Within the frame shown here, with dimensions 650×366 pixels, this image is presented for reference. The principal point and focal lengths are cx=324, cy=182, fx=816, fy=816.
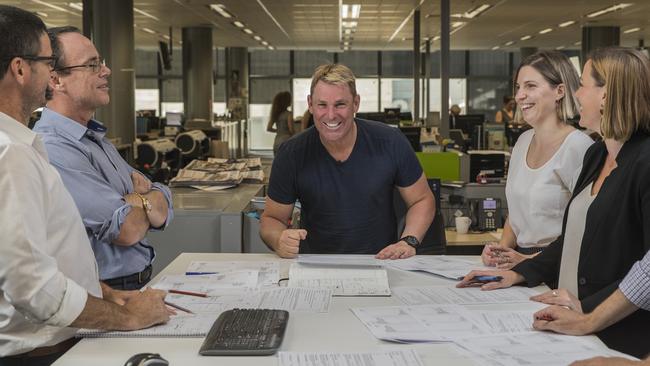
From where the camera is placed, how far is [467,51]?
27.8 meters

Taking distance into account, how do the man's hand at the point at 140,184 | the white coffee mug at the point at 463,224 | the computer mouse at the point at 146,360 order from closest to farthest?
the computer mouse at the point at 146,360 < the man's hand at the point at 140,184 < the white coffee mug at the point at 463,224

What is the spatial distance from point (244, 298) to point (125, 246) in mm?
604

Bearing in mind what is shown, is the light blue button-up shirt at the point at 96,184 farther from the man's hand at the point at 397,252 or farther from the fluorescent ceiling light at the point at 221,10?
the fluorescent ceiling light at the point at 221,10

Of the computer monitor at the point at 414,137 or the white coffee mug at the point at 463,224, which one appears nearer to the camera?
the white coffee mug at the point at 463,224

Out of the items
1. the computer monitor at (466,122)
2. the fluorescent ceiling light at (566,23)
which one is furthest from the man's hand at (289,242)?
the fluorescent ceiling light at (566,23)

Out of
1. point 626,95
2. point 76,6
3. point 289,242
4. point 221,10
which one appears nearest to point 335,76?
point 289,242

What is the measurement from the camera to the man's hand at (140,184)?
10.3ft

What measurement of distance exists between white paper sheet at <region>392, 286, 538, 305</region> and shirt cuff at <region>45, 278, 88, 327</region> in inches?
37.4

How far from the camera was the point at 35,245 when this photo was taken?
1844 mm

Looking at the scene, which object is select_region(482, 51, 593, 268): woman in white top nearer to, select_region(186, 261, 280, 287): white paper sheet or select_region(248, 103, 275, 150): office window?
select_region(186, 261, 280, 287): white paper sheet

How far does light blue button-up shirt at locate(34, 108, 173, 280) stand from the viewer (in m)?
2.71

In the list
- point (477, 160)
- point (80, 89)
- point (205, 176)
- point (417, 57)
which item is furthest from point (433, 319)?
point (417, 57)

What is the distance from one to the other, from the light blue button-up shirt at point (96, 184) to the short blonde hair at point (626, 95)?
1571 millimetres

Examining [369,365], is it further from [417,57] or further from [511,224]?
[417,57]
